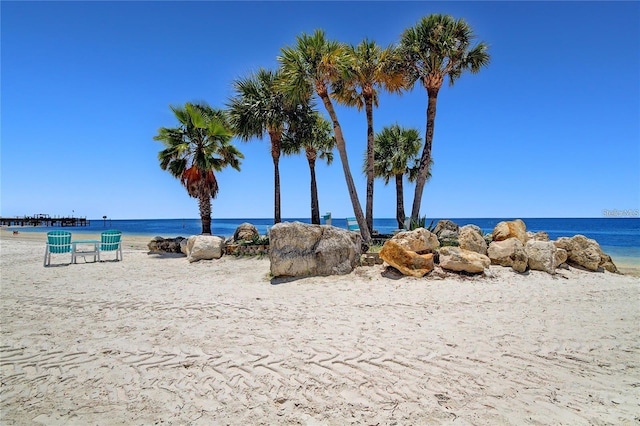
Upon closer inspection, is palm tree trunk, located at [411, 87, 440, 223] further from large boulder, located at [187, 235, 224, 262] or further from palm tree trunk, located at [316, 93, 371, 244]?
large boulder, located at [187, 235, 224, 262]

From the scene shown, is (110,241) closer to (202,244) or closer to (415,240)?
(202,244)

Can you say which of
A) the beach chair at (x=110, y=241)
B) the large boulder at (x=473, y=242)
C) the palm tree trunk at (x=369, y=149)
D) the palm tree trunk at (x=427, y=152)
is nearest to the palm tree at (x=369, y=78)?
the palm tree trunk at (x=369, y=149)

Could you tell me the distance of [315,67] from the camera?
1288cm

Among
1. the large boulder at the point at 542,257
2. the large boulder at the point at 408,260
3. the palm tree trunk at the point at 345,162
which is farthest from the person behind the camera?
the palm tree trunk at the point at 345,162

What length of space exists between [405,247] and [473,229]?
9.55 feet

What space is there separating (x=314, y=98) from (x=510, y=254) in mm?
11615

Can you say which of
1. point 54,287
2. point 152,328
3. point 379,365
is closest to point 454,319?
point 379,365

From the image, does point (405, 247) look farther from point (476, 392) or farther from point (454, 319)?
point (476, 392)

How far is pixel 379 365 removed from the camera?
4082 millimetres

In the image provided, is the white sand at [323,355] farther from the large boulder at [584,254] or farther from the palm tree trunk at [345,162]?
the palm tree trunk at [345,162]

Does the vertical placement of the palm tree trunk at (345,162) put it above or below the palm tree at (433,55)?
below

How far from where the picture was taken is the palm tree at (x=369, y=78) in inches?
515

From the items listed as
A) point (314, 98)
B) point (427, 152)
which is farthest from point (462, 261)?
point (314, 98)

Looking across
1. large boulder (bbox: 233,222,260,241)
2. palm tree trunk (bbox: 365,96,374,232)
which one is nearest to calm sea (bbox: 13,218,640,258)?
large boulder (bbox: 233,222,260,241)
